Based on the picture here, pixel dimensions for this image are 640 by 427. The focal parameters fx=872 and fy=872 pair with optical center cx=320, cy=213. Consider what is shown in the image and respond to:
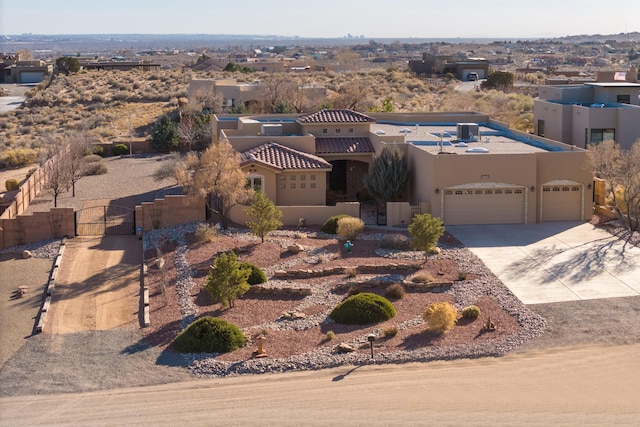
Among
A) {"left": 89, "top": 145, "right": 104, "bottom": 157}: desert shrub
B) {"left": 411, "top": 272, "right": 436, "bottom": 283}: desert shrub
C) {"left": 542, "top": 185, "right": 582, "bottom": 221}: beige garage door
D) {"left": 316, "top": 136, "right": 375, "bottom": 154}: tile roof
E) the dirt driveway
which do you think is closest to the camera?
the dirt driveway

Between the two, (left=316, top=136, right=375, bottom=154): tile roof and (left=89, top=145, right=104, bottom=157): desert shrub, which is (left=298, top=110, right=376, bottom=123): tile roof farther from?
(left=89, top=145, right=104, bottom=157): desert shrub

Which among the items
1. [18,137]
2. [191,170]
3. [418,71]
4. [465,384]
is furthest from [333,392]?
[418,71]

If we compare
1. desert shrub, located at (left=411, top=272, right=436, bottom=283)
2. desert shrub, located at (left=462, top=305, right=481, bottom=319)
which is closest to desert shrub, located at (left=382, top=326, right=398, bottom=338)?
desert shrub, located at (left=462, top=305, right=481, bottom=319)

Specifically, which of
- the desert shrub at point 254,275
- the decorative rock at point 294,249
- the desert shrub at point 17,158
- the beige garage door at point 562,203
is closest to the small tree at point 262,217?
the decorative rock at point 294,249

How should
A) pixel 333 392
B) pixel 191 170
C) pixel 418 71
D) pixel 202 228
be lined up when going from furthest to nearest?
pixel 418 71
pixel 191 170
pixel 202 228
pixel 333 392

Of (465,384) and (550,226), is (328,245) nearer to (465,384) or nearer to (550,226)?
(550,226)

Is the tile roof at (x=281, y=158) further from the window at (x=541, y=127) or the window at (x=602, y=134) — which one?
the window at (x=541, y=127)
